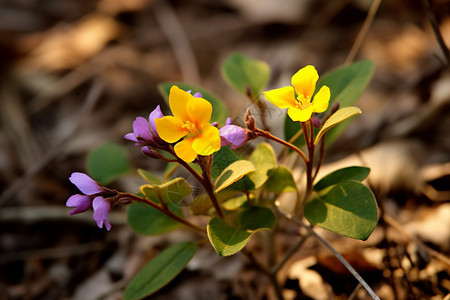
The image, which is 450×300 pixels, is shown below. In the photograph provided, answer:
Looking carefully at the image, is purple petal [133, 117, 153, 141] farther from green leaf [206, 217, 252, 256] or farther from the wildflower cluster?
green leaf [206, 217, 252, 256]

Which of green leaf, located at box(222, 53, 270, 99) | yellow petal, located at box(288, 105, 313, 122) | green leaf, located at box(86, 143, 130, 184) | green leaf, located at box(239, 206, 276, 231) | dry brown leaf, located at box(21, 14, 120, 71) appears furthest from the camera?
dry brown leaf, located at box(21, 14, 120, 71)

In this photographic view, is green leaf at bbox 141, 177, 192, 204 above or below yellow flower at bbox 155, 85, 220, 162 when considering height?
below

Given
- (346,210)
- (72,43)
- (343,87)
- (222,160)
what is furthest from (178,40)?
(346,210)

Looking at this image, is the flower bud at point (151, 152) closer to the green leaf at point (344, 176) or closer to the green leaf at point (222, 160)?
the green leaf at point (222, 160)

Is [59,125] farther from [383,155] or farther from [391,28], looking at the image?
[391,28]

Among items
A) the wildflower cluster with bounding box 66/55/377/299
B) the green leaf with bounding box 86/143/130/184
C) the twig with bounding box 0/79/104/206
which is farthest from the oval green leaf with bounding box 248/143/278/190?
the twig with bounding box 0/79/104/206

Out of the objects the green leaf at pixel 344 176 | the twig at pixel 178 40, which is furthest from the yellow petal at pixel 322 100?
the twig at pixel 178 40

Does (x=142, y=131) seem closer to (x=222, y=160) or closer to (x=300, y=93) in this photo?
(x=222, y=160)
